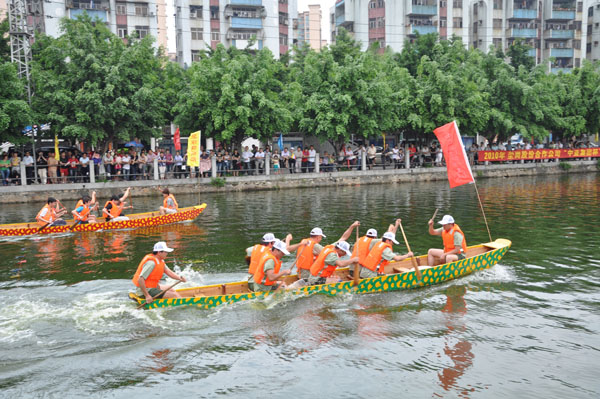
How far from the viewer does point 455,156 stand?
14289mm

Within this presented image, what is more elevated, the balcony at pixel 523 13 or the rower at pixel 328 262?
the balcony at pixel 523 13

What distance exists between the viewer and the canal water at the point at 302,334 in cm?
810

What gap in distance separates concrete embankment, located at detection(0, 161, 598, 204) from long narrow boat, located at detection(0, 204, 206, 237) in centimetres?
896

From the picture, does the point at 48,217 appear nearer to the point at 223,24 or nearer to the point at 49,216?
the point at 49,216

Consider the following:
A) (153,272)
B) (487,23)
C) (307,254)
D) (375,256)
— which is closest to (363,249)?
(375,256)

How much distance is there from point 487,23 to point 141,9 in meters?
41.0

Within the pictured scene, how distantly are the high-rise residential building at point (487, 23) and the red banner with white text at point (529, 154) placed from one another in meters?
23.5

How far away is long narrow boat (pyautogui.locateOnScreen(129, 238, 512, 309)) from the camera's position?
10812mm

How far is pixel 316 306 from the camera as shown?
11.3 m

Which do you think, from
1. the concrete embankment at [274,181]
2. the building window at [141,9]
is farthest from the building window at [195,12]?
the concrete embankment at [274,181]

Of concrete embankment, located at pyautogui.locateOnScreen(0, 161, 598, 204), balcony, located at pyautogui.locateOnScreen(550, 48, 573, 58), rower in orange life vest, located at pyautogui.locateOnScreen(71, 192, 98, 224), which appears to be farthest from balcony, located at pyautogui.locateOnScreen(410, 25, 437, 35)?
rower in orange life vest, located at pyautogui.locateOnScreen(71, 192, 98, 224)

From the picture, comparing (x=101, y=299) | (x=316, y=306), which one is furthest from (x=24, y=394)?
(x=316, y=306)

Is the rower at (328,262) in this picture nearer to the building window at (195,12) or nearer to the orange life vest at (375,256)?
the orange life vest at (375,256)

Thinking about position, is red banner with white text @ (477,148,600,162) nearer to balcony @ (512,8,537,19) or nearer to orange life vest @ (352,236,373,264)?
balcony @ (512,8,537,19)
